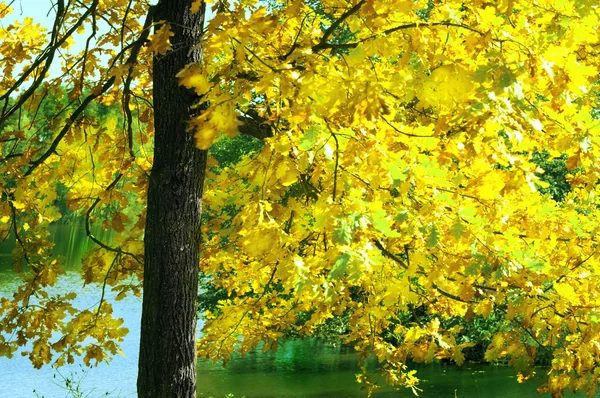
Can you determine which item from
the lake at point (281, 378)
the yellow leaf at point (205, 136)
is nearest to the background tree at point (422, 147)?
the yellow leaf at point (205, 136)

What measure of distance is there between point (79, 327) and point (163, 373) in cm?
122

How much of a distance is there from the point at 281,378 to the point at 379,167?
41.3 feet

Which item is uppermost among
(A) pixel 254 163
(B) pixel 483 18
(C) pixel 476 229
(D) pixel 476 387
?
(B) pixel 483 18

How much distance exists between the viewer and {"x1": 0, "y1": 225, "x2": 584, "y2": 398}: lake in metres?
14.0

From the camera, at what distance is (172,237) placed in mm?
4512

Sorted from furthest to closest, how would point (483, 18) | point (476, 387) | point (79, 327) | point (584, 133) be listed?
point (476, 387) < point (79, 327) < point (584, 133) < point (483, 18)

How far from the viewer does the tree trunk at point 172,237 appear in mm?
4484

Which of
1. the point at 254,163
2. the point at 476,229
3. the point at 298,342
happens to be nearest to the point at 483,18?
the point at 476,229

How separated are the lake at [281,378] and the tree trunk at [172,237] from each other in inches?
334

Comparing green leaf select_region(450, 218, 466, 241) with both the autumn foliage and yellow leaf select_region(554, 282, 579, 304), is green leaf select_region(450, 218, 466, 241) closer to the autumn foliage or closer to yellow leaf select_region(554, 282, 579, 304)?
the autumn foliage

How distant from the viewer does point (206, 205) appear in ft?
19.3

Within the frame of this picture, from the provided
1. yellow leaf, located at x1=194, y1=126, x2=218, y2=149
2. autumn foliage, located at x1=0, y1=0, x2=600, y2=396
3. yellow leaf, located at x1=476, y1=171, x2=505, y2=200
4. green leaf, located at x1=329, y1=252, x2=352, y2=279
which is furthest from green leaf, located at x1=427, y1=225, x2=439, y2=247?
yellow leaf, located at x1=194, y1=126, x2=218, y2=149

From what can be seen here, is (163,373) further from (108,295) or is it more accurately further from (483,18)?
(108,295)

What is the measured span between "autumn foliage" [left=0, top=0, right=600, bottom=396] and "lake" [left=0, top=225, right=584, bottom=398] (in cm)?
764
